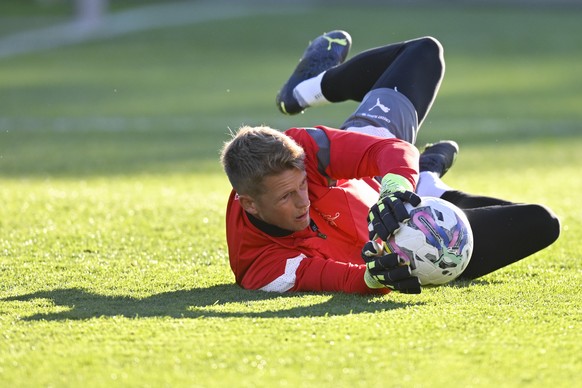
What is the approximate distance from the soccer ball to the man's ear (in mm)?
772

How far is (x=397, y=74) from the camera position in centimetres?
675

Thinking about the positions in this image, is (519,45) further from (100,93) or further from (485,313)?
(485,313)

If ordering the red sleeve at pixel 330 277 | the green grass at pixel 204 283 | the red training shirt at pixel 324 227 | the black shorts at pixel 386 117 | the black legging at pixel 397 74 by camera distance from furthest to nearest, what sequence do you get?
the black legging at pixel 397 74, the black shorts at pixel 386 117, the red training shirt at pixel 324 227, the red sleeve at pixel 330 277, the green grass at pixel 204 283

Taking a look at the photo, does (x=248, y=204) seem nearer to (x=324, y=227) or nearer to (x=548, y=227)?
(x=324, y=227)

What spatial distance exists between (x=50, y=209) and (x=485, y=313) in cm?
460

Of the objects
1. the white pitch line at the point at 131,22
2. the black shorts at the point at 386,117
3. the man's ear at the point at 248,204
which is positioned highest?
the black shorts at the point at 386,117

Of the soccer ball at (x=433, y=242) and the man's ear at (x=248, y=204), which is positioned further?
the man's ear at (x=248, y=204)

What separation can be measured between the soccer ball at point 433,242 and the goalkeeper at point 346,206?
0.33 ft

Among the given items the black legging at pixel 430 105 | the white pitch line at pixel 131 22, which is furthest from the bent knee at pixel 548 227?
the white pitch line at pixel 131 22

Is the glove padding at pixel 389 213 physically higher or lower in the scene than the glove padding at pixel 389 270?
higher

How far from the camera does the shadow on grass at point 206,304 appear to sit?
4906 millimetres

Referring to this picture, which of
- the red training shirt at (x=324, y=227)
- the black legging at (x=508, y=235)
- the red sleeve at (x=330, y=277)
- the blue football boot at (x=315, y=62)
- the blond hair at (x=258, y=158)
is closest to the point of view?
the blond hair at (x=258, y=158)

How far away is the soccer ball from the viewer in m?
5.11

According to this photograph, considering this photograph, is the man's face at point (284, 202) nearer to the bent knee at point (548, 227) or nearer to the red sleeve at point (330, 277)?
the red sleeve at point (330, 277)
